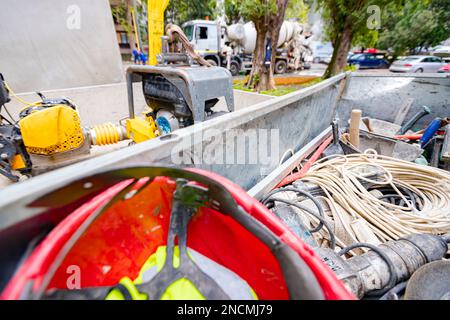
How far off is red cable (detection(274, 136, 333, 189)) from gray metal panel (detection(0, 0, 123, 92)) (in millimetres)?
5589

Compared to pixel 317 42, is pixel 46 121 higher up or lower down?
lower down

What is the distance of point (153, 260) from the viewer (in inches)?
38.2

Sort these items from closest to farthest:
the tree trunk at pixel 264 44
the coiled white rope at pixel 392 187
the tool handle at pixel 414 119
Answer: the coiled white rope at pixel 392 187, the tool handle at pixel 414 119, the tree trunk at pixel 264 44

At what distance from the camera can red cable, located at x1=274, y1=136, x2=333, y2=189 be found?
2084 millimetres

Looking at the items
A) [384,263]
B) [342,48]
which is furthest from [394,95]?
[342,48]

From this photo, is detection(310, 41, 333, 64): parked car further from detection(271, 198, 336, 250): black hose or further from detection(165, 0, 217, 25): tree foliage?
detection(271, 198, 336, 250): black hose

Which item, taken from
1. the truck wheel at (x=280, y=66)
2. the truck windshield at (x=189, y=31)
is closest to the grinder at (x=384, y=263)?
the truck windshield at (x=189, y=31)

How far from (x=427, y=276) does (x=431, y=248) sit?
29 cm

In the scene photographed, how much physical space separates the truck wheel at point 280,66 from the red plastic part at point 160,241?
1608cm

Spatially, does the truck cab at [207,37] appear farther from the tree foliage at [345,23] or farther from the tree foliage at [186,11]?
the tree foliage at [186,11]

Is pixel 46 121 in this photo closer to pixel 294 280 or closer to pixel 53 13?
pixel 294 280

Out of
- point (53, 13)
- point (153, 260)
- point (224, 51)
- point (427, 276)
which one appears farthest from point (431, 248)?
point (224, 51)

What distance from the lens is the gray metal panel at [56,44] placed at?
4.45 metres

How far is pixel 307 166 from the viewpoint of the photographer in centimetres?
231
